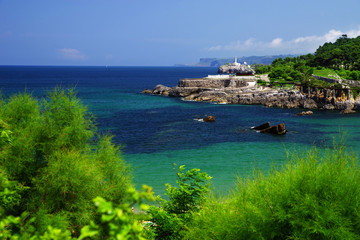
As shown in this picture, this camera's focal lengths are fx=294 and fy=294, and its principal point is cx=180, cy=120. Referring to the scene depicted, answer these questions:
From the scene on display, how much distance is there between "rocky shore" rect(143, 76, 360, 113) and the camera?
59.7 meters

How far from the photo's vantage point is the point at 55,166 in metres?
10.8

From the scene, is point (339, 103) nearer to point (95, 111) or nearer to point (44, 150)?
point (95, 111)

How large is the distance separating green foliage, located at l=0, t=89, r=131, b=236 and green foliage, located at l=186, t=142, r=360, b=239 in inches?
192

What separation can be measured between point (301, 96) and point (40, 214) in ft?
203

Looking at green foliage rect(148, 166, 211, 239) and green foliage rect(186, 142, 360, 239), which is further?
green foliage rect(148, 166, 211, 239)

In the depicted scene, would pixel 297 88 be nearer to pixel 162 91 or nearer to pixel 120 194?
pixel 162 91

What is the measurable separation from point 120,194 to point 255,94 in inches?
2369

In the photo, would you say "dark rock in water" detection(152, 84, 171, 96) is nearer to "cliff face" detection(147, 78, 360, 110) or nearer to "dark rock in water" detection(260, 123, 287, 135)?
"cliff face" detection(147, 78, 360, 110)

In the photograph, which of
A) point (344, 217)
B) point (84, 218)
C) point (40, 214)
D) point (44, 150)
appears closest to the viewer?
point (344, 217)

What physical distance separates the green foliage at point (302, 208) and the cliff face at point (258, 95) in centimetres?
5725

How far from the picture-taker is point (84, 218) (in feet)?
35.0

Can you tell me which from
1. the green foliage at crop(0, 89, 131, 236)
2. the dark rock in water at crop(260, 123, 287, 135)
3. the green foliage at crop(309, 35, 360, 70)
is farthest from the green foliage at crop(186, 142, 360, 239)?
the green foliage at crop(309, 35, 360, 70)

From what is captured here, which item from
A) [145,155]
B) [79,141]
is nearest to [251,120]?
[145,155]

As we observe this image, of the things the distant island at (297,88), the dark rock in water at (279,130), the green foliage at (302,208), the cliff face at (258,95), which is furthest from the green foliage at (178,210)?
the cliff face at (258,95)
